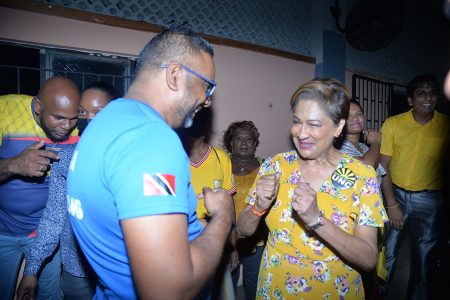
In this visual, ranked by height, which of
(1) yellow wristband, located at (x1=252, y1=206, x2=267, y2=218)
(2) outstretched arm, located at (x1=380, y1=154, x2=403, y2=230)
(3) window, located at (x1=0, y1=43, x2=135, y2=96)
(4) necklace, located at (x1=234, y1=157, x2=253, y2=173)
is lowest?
(2) outstretched arm, located at (x1=380, y1=154, x2=403, y2=230)

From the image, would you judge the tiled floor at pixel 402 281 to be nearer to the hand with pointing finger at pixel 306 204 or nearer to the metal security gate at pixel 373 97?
the metal security gate at pixel 373 97

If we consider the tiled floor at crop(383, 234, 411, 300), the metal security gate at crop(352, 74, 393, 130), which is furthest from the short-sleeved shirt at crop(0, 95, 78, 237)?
the metal security gate at crop(352, 74, 393, 130)

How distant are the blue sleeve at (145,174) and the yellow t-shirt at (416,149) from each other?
3.48m

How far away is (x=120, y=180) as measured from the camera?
3.02 ft

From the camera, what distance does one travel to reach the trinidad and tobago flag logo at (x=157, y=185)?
902 mm

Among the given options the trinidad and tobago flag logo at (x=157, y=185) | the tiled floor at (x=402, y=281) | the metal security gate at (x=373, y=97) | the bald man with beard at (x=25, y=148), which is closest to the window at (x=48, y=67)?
the bald man with beard at (x=25, y=148)

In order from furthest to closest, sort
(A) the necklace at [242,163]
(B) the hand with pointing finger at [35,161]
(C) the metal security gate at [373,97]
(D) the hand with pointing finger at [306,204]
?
(C) the metal security gate at [373,97]
(A) the necklace at [242,163]
(B) the hand with pointing finger at [35,161]
(D) the hand with pointing finger at [306,204]

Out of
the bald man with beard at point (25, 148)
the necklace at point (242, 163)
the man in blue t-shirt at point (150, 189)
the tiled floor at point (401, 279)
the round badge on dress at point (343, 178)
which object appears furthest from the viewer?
the tiled floor at point (401, 279)

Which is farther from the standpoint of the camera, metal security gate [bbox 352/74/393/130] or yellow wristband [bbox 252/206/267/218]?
metal security gate [bbox 352/74/393/130]

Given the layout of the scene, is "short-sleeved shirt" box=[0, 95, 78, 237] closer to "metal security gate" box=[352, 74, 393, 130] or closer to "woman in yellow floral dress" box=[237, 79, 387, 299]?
"woman in yellow floral dress" box=[237, 79, 387, 299]

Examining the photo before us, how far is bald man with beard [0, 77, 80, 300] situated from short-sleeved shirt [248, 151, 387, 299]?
71.3 inches

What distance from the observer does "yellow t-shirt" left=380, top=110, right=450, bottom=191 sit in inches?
137

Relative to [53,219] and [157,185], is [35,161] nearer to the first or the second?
[53,219]

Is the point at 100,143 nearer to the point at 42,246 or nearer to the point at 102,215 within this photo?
the point at 102,215
